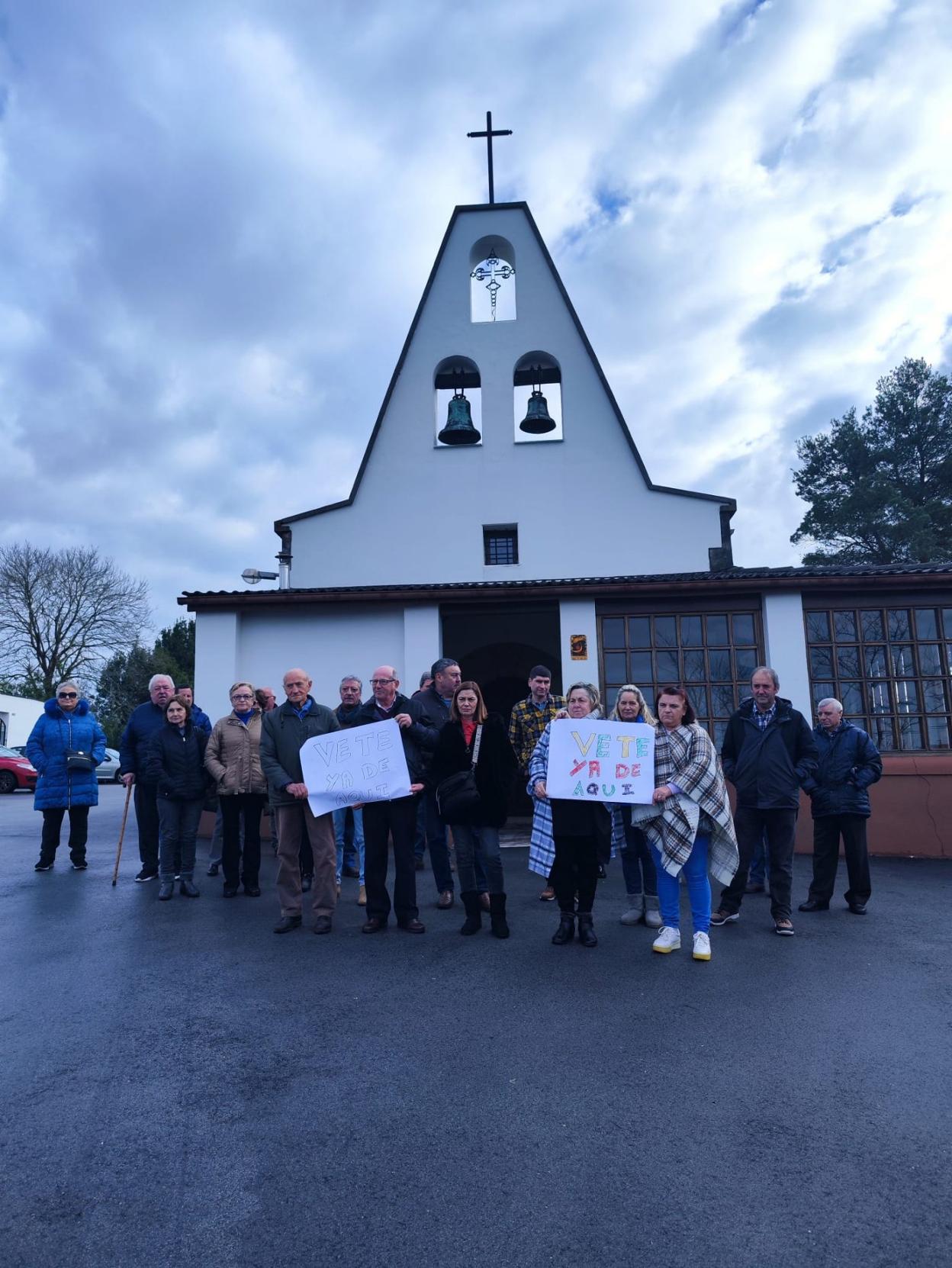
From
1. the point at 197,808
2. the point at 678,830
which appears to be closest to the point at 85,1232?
the point at 678,830

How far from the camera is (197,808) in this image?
287 inches

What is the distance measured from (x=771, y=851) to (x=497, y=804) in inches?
82.4

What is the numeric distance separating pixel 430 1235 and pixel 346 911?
13.8 feet

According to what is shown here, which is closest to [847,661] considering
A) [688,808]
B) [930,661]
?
[930,661]

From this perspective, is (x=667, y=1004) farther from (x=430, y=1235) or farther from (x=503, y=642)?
(x=503, y=642)

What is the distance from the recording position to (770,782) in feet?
19.9

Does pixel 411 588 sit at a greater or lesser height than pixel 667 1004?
greater

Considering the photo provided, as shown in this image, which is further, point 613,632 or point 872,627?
point 613,632

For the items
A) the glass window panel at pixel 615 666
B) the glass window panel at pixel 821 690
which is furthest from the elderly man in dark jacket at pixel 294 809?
the glass window panel at pixel 821 690

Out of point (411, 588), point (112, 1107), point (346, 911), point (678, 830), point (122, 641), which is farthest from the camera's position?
point (122, 641)

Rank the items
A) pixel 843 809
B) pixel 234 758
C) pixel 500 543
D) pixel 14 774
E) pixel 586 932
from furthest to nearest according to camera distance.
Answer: pixel 14 774 < pixel 500 543 < pixel 234 758 < pixel 843 809 < pixel 586 932

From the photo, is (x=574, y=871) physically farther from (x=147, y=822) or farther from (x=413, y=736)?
(x=147, y=822)

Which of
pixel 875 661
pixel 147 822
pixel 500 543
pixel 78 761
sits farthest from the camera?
pixel 500 543

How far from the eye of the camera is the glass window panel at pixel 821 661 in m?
10.4
